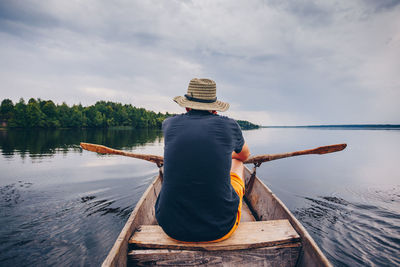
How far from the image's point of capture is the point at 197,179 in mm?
1780

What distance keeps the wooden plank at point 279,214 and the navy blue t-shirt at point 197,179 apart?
100 centimetres

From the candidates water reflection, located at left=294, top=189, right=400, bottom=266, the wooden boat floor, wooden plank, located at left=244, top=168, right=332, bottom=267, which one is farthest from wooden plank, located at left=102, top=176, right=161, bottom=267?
water reflection, located at left=294, top=189, right=400, bottom=266

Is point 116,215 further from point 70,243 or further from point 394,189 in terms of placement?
point 394,189

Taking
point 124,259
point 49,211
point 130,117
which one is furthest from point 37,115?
point 124,259

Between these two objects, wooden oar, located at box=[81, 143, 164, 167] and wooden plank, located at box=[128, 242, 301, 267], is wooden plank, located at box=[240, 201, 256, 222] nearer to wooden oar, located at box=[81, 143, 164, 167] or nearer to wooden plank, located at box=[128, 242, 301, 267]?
wooden plank, located at box=[128, 242, 301, 267]

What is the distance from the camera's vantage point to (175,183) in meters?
1.82

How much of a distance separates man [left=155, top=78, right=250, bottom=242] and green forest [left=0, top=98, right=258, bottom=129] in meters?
78.9

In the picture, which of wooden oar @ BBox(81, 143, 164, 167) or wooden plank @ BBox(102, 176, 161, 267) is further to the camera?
Result: wooden oar @ BBox(81, 143, 164, 167)

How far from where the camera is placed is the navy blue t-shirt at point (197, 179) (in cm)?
177

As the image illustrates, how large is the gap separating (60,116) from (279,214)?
8653cm

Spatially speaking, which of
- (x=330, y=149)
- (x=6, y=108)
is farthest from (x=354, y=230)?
(x=6, y=108)

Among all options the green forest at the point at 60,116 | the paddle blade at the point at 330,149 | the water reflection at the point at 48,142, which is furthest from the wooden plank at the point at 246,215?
the green forest at the point at 60,116

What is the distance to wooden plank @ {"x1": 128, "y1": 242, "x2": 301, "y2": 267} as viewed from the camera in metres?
2.08

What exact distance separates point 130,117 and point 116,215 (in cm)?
9752
